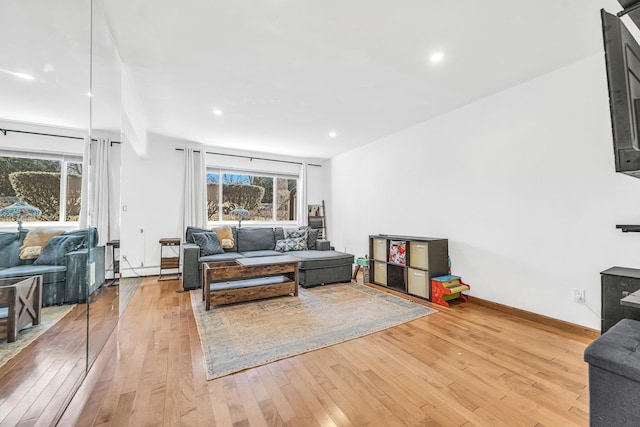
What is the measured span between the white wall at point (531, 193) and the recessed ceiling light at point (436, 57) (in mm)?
1148

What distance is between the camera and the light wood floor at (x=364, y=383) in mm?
1419

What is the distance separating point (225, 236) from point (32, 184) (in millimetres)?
3478

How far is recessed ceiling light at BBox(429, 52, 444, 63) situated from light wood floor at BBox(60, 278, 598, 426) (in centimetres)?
249

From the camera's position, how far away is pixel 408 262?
12.1 ft

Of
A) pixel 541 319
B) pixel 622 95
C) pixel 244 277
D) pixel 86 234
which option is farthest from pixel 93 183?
pixel 541 319

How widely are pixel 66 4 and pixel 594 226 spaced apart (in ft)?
13.7

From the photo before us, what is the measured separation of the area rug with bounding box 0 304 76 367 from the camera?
3.83 feet

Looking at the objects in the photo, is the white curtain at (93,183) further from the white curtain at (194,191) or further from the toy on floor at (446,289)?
the toy on floor at (446,289)

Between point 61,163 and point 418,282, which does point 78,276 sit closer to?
point 61,163

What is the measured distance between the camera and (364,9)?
185 cm

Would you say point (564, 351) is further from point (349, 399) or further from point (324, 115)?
point (324, 115)

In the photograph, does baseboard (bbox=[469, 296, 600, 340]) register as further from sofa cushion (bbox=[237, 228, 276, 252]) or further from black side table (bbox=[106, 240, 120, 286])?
black side table (bbox=[106, 240, 120, 286])

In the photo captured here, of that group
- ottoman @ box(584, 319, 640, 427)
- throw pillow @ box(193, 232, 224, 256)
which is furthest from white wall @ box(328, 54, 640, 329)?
throw pillow @ box(193, 232, 224, 256)

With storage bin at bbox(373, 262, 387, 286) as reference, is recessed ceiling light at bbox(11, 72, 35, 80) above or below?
above
